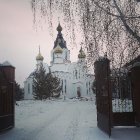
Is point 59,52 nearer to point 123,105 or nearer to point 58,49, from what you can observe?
point 58,49

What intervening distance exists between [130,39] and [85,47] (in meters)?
1.44

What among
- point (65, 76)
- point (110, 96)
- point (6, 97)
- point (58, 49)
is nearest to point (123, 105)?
point (110, 96)

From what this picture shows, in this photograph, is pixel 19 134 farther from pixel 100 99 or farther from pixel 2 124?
pixel 100 99

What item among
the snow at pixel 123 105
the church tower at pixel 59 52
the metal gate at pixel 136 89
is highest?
the church tower at pixel 59 52

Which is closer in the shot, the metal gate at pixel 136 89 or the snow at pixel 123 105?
the metal gate at pixel 136 89

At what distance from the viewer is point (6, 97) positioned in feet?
36.2

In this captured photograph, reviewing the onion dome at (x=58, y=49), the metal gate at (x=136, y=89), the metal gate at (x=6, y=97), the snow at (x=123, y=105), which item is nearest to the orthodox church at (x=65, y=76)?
the onion dome at (x=58, y=49)

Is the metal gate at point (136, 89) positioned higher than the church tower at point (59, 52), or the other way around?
the church tower at point (59, 52)

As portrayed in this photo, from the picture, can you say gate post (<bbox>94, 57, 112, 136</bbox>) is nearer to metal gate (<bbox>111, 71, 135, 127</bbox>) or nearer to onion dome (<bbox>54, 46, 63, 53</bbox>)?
metal gate (<bbox>111, 71, 135, 127</bbox>)

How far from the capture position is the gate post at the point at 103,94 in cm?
972

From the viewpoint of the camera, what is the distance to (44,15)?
973 cm

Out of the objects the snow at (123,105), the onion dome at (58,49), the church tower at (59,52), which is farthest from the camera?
the church tower at (59,52)

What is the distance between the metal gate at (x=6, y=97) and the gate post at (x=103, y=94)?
3231 mm

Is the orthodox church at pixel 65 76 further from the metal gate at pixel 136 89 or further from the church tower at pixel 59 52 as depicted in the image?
the metal gate at pixel 136 89
